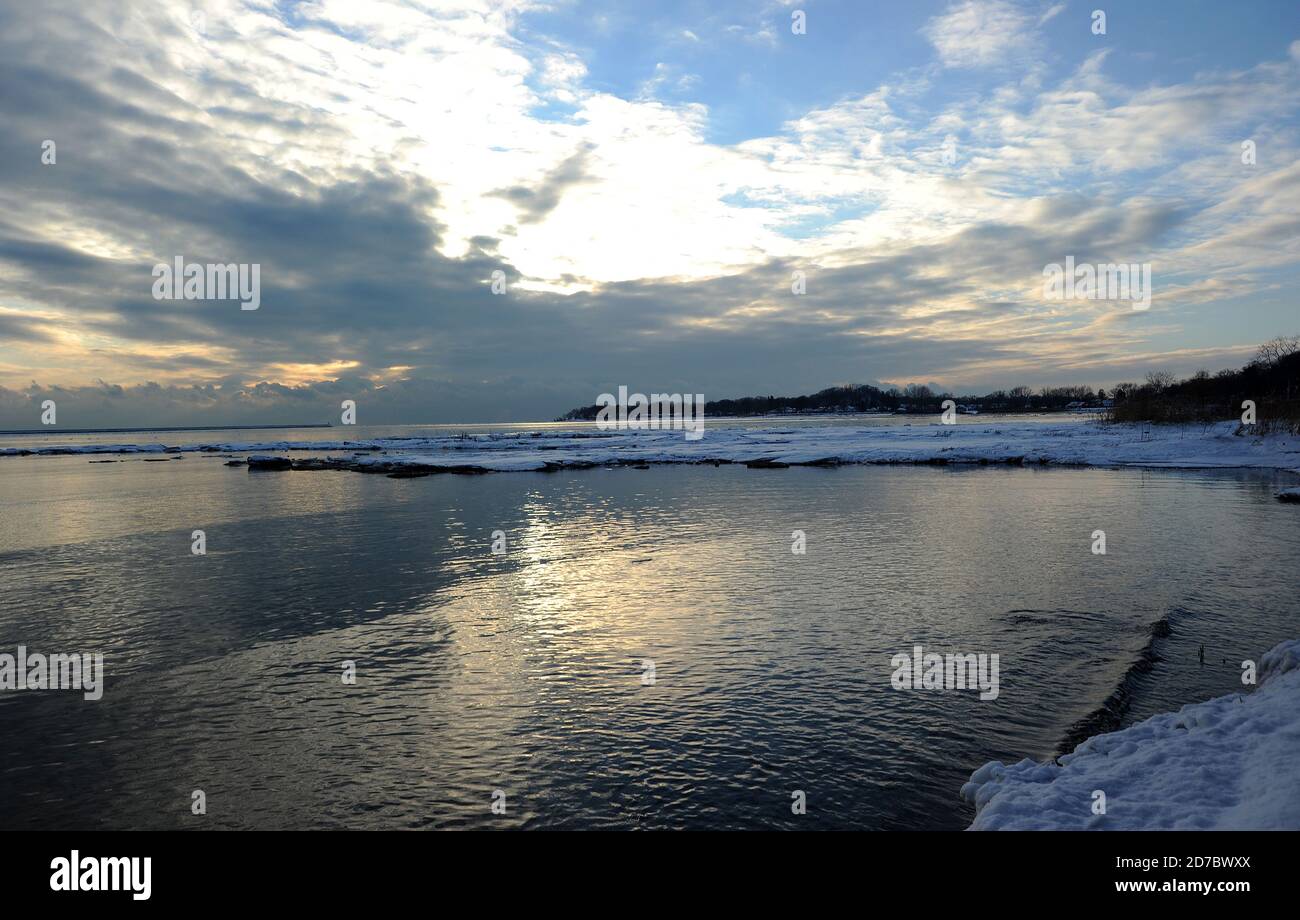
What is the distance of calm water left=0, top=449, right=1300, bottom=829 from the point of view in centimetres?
888

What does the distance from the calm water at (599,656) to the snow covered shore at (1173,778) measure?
0.62 metres

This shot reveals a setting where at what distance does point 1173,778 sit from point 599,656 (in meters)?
9.15

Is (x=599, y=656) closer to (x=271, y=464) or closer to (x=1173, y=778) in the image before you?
(x=1173, y=778)

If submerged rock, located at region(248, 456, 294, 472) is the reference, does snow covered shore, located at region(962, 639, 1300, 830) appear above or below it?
below

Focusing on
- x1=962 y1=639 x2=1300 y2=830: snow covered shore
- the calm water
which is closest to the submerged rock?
the calm water

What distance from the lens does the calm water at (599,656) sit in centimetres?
888

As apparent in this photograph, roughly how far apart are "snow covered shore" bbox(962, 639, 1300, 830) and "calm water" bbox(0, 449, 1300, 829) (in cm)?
62

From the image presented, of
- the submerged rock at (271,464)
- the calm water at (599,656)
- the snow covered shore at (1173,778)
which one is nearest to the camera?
the snow covered shore at (1173,778)

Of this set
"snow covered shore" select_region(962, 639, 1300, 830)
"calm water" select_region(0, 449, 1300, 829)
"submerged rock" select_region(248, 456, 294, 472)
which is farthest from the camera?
"submerged rock" select_region(248, 456, 294, 472)

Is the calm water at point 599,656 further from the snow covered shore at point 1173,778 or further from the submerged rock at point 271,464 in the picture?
the submerged rock at point 271,464

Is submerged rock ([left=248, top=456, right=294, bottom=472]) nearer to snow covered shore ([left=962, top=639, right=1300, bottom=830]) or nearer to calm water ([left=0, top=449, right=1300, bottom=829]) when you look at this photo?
calm water ([left=0, top=449, right=1300, bottom=829])

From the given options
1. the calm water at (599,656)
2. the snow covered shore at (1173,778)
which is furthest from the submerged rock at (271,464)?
the snow covered shore at (1173,778)
